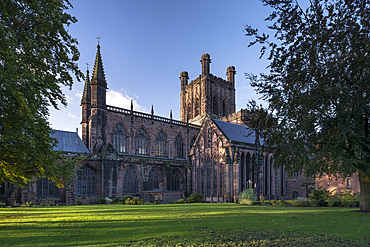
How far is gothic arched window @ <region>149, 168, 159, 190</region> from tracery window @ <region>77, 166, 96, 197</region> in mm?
9793

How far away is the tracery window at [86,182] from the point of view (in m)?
33.5

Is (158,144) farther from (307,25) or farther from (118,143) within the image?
(307,25)

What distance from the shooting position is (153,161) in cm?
4144

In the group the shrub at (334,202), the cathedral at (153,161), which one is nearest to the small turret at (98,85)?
the cathedral at (153,161)

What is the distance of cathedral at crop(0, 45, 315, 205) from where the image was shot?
99.7 ft

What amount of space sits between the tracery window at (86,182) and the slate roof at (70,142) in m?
3.55

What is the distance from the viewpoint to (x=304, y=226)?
9961 millimetres

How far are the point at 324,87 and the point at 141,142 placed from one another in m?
35.1

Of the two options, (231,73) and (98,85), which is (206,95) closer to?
(231,73)

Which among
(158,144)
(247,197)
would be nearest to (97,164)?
(158,144)

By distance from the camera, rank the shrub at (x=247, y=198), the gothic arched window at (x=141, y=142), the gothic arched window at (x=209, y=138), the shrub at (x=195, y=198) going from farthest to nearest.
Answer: the gothic arched window at (x=141, y=142), the gothic arched window at (x=209, y=138), the shrub at (x=195, y=198), the shrub at (x=247, y=198)

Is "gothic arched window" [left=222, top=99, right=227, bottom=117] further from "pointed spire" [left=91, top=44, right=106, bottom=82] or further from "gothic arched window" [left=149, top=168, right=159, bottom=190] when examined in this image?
"pointed spire" [left=91, top=44, right=106, bottom=82]

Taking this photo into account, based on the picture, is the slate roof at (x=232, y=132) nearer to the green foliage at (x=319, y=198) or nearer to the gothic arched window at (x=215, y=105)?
the green foliage at (x=319, y=198)

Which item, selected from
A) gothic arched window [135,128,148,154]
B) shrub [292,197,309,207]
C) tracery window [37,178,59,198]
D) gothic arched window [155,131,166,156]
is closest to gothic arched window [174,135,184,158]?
gothic arched window [155,131,166,156]
